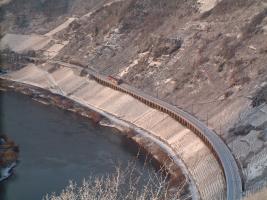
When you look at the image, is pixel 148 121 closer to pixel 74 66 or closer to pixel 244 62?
pixel 244 62

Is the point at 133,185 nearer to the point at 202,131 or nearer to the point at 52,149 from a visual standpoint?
the point at 202,131

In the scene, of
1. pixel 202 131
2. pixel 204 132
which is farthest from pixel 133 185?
pixel 202 131

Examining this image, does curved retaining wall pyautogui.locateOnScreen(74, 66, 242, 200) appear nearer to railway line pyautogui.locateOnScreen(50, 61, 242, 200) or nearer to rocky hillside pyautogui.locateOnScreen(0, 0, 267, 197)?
railway line pyautogui.locateOnScreen(50, 61, 242, 200)

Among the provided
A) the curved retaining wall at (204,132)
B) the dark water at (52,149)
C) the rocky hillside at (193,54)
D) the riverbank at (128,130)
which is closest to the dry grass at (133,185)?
the riverbank at (128,130)

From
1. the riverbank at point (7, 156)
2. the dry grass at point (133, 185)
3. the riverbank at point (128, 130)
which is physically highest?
the dry grass at point (133, 185)

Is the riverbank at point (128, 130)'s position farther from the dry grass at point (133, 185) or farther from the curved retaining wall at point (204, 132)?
the curved retaining wall at point (204, 132)

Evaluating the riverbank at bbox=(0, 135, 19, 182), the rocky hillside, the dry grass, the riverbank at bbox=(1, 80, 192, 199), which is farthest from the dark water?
the rocky hillside

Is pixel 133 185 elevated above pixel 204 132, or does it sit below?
below
